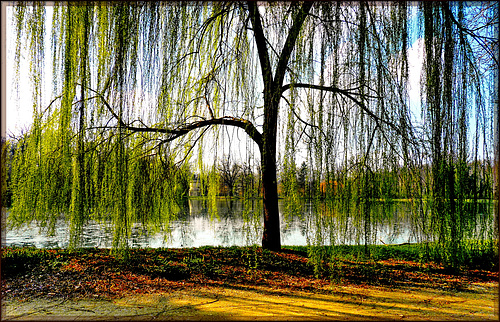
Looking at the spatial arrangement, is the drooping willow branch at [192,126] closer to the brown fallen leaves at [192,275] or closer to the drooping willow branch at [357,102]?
the drooping willow branch at [357,102]

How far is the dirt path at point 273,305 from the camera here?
317 centimetres

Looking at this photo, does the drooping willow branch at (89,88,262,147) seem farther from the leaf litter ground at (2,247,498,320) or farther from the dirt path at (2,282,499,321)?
the dirt path at (2,282,499,321)

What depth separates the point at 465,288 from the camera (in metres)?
4.31

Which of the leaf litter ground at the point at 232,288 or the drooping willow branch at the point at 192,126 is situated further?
the leaf litter ground at the point at 232,288

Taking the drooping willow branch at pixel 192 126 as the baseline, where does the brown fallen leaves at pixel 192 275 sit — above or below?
below

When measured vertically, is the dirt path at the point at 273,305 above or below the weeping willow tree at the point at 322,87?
below

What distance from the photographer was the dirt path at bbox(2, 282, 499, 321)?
10.4 feet

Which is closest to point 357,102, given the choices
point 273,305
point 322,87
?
point 322,87

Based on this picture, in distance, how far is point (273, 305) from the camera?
3.53 metres

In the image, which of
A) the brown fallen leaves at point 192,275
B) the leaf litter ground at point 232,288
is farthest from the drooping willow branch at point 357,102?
the brown fallen leaves at point 192,275

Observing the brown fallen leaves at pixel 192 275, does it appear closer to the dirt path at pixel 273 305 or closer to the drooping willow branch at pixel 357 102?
the dirt path at pixel 273 305

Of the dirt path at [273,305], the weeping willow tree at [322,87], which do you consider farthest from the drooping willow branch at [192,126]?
the dirt path at [273,305]

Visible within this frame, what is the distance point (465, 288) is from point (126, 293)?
4.01 meters

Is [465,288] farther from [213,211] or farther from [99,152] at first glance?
[99,152]
